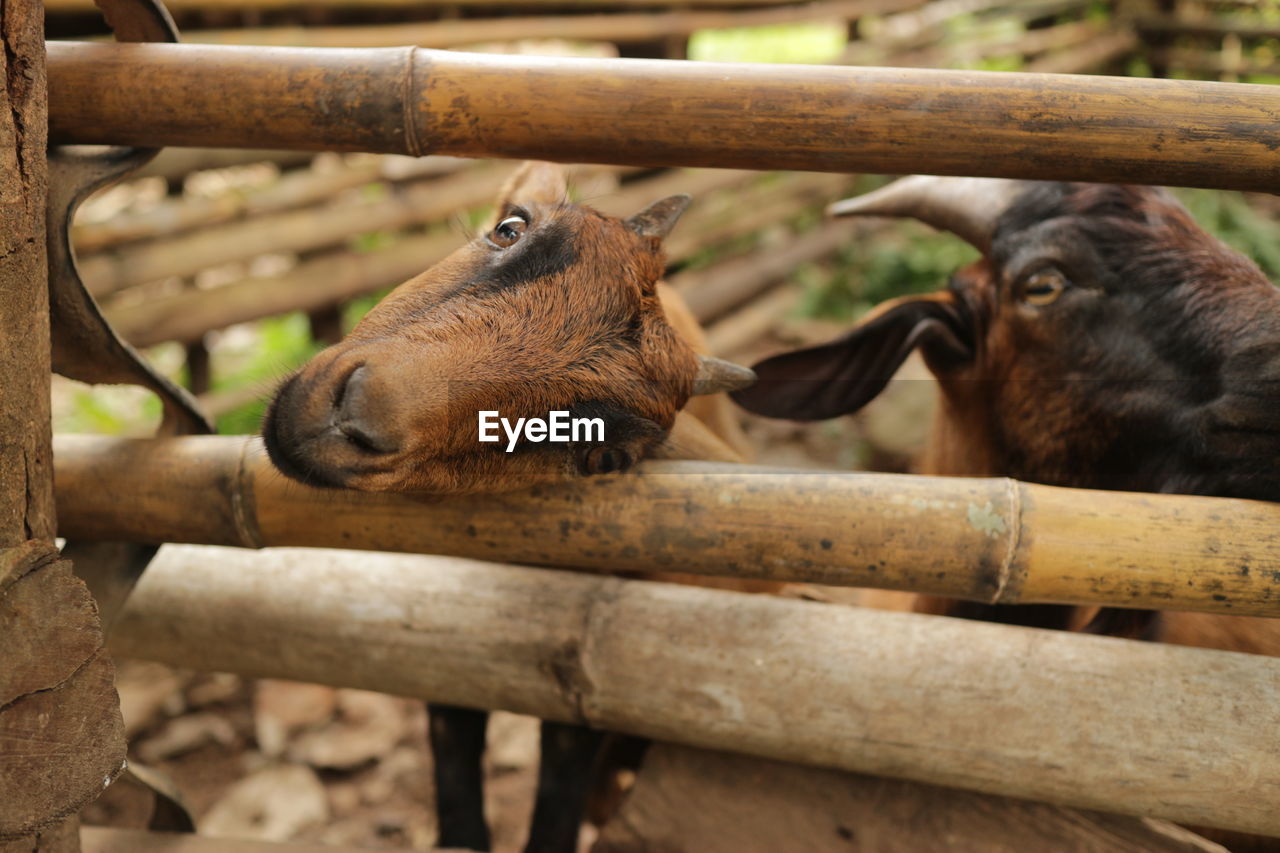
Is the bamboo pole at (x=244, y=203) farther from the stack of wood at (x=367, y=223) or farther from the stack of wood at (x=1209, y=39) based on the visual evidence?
the stack of wood at (x=1209, y=39)

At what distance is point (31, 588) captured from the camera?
4.71 ft

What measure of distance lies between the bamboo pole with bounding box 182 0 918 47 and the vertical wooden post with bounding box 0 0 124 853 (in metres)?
2.28

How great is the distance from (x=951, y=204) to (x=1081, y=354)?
2.00 ft

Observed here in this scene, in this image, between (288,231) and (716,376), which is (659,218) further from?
(288,231)

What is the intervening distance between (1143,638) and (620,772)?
1.71 metres

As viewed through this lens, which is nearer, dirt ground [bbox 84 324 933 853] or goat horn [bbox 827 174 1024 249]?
goat horn [bbox 827 174 1024 249]

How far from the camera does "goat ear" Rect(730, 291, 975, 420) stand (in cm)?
275

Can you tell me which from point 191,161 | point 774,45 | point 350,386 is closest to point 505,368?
point 350,386

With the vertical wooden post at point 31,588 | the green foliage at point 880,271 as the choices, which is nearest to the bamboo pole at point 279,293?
the vertical wooden post at point 31,588

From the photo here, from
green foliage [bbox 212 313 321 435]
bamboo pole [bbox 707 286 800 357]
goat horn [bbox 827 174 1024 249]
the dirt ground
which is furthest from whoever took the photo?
bamboo pole [bbox 707 286 800 357]

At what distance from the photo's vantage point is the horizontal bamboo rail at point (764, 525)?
1.79 m

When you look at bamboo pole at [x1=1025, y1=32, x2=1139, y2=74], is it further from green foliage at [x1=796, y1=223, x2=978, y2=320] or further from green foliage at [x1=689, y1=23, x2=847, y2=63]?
green foliage at [x1=796, y1=223, x2=978, y2=320]

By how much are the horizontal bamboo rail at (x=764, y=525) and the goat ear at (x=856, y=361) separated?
2.65ft

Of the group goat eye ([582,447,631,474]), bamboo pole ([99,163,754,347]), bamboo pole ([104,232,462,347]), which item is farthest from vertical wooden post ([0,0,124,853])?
bamboo pole ([99,163,754,347])
